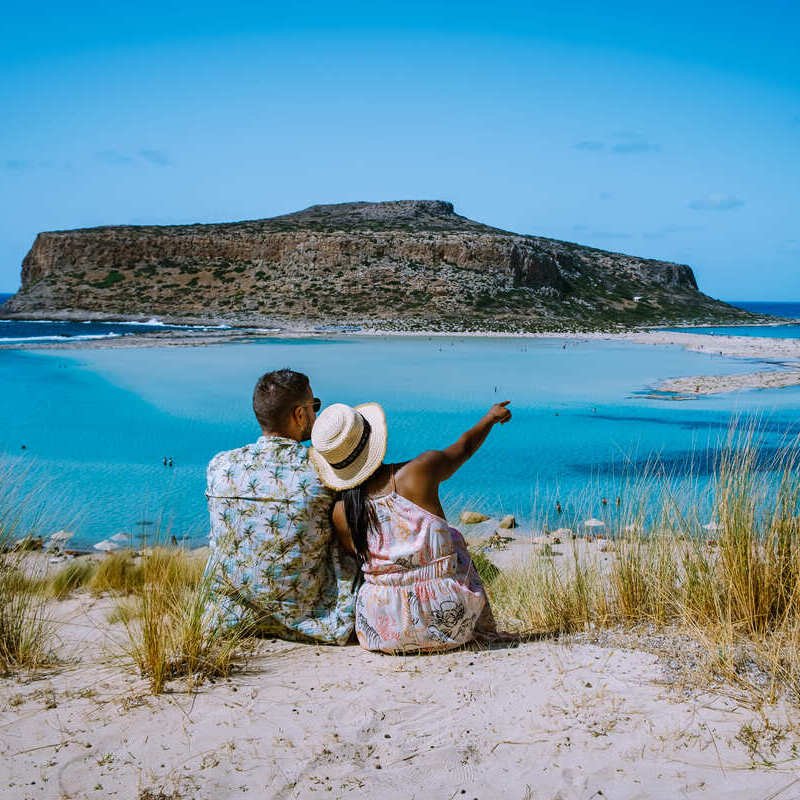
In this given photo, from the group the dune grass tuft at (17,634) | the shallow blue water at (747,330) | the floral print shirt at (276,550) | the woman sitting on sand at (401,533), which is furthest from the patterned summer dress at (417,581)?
the shallow blue water at (747,330)

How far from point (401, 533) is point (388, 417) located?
10.7 meters

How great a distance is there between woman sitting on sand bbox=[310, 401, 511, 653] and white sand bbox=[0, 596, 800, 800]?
17cm

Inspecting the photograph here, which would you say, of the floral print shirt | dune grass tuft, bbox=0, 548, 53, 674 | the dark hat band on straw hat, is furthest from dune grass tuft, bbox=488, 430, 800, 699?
dune grass tuft, bbox=0, 548, 53, 674

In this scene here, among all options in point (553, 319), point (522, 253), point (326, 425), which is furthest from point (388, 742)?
point (522, 253)

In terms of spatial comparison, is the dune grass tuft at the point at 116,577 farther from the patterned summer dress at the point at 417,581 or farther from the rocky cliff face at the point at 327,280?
the rocky cliff face at the point at 327,280

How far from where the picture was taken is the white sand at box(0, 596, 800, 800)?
2.48 metres

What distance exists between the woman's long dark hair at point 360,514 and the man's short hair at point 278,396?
47 cm

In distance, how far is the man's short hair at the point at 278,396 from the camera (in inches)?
141

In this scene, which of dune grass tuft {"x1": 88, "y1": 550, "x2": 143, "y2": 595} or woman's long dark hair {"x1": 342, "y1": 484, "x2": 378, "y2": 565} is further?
dune grass tuft {"x1": 88, "y1": 550, "x2": 143, "y2": 595}

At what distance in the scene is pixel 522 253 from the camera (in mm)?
55219

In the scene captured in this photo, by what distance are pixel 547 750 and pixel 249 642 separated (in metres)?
1.53

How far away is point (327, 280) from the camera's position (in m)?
51.8

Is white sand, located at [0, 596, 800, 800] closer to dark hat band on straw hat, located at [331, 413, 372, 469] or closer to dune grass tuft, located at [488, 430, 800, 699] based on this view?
dune grass tuft, located at [488, 430, 800, 699]

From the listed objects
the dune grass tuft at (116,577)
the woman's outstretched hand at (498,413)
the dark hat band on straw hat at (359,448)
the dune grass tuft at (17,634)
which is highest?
the woman's outstretched hand at (498,413)
